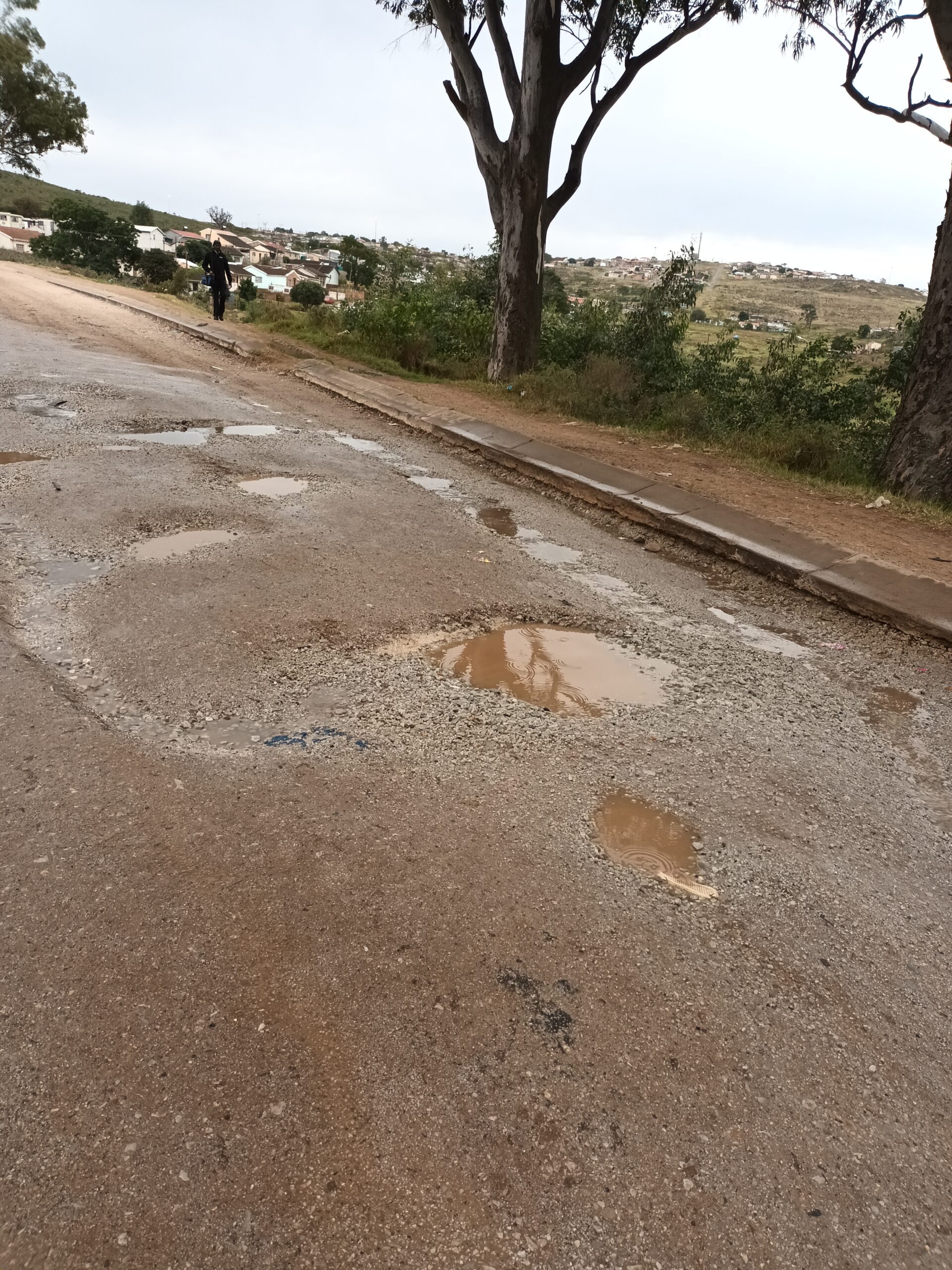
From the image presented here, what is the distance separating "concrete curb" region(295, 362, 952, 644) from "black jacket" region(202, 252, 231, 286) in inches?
388

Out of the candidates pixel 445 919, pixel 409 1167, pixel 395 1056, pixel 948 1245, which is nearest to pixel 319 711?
pixel 445 919

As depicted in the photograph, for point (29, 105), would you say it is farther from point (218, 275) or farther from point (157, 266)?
point (218, 275)

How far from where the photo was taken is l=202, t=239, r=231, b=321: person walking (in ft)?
56.8

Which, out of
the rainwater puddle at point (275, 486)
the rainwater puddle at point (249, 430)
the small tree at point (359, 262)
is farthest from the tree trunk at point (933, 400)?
the small tree at point (359, 262)

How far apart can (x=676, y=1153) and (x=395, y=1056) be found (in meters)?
0.68

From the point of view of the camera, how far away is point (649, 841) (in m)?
2.87

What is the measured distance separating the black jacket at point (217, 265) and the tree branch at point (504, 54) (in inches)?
287

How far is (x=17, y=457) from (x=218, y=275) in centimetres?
1268

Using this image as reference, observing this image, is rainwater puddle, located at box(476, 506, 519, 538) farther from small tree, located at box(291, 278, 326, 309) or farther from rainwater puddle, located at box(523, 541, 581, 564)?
small tree, located at box(291, 278, 326, 309)

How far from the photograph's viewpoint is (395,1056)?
2004 mm

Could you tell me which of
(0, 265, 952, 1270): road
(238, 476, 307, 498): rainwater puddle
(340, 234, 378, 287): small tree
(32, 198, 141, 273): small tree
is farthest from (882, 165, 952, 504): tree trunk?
(32, 198, 141, 273): small tree

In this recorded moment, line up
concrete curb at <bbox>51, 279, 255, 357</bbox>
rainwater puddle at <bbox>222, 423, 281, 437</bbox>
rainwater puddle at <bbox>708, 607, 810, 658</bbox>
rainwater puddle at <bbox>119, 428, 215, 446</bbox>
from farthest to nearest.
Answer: concrete curb at <bbox>51, 279, 255, 357</bbox>
rainwater puddle at <bbox>222, 423, 281, 437</bbox>
rainwater puddle at <bbox>119, 428, 215, 446</bbox>
rainwater puddle at <bbox>708, 607, 810, 658</bbox>

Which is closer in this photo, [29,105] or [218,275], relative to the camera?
[218,275]

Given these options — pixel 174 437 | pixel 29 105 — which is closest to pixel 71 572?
pixel 174 437
